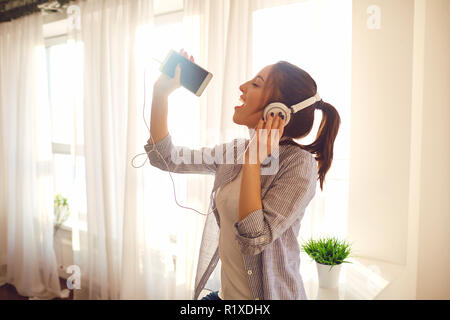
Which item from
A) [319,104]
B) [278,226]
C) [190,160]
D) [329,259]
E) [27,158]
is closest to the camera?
[278,226]

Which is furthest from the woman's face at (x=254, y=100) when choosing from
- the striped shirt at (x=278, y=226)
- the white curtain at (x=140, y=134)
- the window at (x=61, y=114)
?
the window at (x=61, y=114)

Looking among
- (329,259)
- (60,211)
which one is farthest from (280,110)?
(60,211)

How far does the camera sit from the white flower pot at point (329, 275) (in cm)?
118

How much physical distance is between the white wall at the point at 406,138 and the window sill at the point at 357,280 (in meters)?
0.05

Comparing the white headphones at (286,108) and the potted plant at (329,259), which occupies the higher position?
the white headphones at (286,108)

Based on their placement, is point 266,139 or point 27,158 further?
point 27,158

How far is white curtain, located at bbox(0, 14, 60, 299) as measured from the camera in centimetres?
244

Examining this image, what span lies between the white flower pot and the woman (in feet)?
1.19

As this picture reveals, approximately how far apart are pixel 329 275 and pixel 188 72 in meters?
0.88

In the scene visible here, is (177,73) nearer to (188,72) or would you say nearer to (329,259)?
(188,72)

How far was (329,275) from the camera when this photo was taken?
1.18 m

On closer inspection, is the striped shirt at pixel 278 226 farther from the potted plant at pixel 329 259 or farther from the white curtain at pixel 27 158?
the white curtain at pixel 27 158

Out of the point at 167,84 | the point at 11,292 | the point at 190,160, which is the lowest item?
the point at 11,292


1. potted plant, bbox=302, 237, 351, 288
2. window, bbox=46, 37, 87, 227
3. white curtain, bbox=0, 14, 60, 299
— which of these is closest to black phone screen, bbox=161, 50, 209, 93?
potted plant, bbox=302, 237, 351, 288
